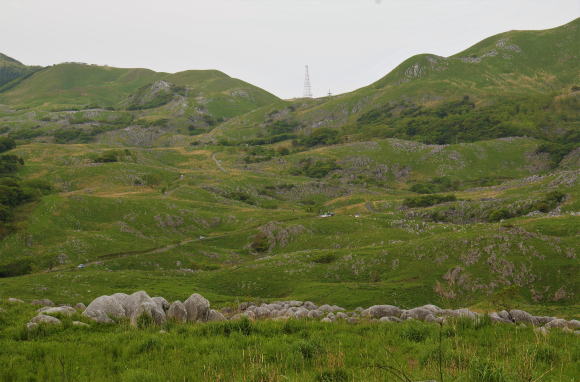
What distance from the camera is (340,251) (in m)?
75.3

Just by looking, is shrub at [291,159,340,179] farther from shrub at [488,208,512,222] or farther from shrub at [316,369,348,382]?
shrub at [316,369,348,382]

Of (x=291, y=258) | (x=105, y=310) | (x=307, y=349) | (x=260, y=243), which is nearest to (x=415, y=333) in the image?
(x=307, y=349)

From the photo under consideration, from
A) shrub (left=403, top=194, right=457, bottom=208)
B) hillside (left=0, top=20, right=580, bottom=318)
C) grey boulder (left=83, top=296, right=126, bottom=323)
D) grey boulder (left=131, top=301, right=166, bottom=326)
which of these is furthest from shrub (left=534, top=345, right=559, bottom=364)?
shrub (left=403, top=194, right=457, bottom=208)

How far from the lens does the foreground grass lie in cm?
1054

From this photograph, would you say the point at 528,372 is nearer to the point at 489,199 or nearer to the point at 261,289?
the point at 261,289

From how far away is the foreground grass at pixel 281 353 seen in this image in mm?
10539

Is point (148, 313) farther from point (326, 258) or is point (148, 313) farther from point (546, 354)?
point (326, 258)

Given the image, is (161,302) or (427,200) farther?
(427,200)

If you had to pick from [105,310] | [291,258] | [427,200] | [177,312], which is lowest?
[291,258]

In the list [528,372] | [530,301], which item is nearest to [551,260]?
[530,301]

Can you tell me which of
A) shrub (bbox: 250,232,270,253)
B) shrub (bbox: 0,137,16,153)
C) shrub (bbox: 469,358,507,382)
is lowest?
shrub (bbox: 250,232,270,253)

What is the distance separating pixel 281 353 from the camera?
12.6m

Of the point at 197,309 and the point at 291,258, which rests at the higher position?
the point at 197,309

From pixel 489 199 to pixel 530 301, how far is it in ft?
216
